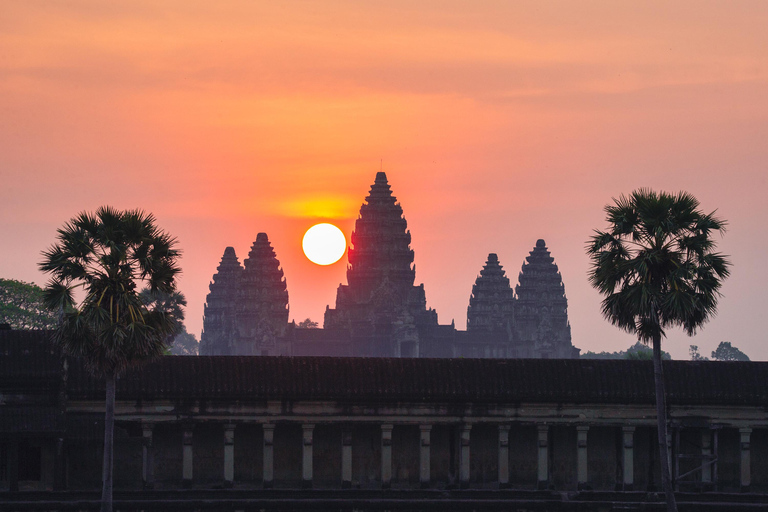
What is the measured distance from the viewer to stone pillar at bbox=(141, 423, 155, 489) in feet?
139

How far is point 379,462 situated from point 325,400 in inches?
136

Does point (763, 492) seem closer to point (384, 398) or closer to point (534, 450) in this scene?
point (534, 450)

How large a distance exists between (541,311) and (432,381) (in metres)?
149

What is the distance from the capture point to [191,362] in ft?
143

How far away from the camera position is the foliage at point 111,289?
34125 millimetres

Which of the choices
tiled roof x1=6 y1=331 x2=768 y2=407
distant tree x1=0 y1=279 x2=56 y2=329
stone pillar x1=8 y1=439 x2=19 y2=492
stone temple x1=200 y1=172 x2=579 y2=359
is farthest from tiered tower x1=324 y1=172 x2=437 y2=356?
stone pillar x1=8 y1=439 x2=19 y2=492

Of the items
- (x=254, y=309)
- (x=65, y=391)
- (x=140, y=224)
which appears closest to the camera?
(x=140, y=224)

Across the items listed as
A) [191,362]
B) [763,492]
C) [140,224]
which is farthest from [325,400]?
[763,492]

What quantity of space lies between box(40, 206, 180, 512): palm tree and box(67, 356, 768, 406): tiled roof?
7167 millimetres

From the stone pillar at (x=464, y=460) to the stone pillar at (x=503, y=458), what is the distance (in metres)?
1.12

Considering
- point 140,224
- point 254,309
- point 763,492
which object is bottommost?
point 763,492

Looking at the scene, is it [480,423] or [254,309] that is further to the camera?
[254,309]

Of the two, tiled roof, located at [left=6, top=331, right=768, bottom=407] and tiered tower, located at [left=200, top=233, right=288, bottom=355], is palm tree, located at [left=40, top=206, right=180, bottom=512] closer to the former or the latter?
tiled roof, located at [left=6, top=331, right=768, bottom=407]

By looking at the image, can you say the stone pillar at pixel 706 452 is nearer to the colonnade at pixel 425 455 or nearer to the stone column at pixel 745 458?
the colonnade at pixel 425 455
